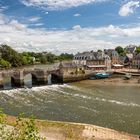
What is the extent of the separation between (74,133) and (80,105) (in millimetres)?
15723

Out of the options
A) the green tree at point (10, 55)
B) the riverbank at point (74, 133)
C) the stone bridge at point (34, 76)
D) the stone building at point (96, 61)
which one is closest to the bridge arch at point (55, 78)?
the stone bridge at point (34, 76)

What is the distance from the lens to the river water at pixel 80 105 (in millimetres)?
34956

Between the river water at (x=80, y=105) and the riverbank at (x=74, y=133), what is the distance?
12.2ft

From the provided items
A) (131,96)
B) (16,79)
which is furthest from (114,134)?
(16,79)

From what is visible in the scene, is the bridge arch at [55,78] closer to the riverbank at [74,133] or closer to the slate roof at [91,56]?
the slate roof at [91,56]

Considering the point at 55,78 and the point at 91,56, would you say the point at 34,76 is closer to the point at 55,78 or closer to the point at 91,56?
the point at 55,78

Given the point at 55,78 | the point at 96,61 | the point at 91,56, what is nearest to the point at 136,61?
the point at 96,61

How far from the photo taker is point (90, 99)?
4772 cm

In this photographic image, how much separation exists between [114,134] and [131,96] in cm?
2461

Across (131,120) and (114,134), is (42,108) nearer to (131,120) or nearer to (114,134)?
(131,120)

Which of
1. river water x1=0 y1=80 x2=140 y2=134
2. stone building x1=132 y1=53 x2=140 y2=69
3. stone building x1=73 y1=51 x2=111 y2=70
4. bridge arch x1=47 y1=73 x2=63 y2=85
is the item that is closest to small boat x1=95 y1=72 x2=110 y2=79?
bridge arch x1=47 y1=73 x2=63 y2=85

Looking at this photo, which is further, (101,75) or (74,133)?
(101,75)

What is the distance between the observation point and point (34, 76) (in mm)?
73250

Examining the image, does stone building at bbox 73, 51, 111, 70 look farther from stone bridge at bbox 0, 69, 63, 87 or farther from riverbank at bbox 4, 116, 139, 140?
riverbank at bbox 4, 116, 139, 140
